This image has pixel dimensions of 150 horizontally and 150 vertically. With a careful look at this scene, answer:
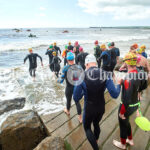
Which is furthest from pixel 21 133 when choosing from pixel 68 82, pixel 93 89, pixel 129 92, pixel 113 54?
pixel 113 54

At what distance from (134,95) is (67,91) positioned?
186 cm

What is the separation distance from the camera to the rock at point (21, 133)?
290cm

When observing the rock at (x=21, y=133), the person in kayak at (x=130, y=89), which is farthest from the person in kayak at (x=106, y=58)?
the rock at (x=21, y=133)

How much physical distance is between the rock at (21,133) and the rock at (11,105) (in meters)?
1.90

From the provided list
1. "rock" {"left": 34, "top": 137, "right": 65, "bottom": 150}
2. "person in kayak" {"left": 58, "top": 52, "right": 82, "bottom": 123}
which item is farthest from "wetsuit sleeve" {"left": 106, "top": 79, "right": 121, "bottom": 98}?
"rock" {"left": 34, "top": 137, "right": 65, "bottom": 150}

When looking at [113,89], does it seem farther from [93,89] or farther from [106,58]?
[106,58]

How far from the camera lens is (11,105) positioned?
5.05 metres

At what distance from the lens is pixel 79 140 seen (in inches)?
111

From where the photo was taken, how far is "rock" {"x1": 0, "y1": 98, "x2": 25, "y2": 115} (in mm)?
4819

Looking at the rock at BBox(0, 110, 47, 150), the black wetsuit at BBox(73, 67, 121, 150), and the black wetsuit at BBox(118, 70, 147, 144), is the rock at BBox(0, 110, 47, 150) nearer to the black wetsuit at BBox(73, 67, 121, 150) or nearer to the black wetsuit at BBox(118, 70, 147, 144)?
the black wetsuit at BBox(73, 67, 121, 150)

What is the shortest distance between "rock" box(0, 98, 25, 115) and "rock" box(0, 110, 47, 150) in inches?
74.7

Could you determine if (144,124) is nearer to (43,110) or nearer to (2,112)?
(43,110)

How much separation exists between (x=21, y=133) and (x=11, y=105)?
8.10ft

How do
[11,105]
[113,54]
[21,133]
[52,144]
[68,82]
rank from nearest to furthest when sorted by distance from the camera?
[52,144], [21,133], [68,82], [11,105], [113,54]
